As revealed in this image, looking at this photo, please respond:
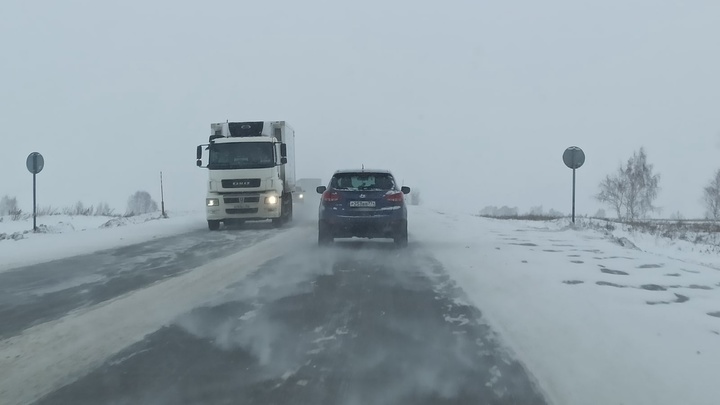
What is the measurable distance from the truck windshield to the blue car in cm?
720

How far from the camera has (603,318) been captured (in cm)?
707

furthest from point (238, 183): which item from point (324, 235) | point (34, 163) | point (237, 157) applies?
point (324, 235)

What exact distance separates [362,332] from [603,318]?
8.53 ft

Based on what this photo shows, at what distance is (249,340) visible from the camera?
619 centimetres

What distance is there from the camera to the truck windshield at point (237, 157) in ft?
72.2

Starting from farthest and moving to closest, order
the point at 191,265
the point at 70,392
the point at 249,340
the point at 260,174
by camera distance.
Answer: the point at 260,174 → the point at 191,265 → the point at 249,340 → the point at 70,392

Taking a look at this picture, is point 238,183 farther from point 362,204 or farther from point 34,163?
point 362,204

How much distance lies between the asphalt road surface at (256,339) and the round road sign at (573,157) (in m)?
12.0

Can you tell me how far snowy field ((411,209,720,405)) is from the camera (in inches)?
192

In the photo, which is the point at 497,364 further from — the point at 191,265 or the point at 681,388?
the point at 191,265

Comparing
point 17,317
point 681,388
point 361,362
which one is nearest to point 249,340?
point 361,362

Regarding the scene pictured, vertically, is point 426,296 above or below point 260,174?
below

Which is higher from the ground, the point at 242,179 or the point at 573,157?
the point at 573,157

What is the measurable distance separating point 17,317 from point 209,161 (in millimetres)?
15082
